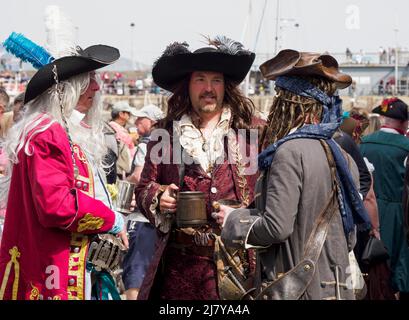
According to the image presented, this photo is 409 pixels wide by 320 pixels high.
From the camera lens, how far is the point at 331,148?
364 centimetres

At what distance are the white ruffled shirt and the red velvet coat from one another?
87 cm

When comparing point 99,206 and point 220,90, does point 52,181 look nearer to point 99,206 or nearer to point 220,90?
point 99,206

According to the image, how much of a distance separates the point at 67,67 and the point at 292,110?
50.1 inches

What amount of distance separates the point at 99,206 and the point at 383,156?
3652 mm

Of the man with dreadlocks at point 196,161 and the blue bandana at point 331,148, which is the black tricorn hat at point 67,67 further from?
the blue bandana at point 331,148

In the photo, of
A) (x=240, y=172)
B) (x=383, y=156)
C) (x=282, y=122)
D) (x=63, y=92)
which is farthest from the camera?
(x=383, y=156)

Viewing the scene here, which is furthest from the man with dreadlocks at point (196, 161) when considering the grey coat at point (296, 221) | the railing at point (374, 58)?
the railing at point (374, 58)

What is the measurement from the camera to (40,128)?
4.16 metres

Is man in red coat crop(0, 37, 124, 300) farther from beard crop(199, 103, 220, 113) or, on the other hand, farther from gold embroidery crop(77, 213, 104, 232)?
beard crop(199, 103, 220, 113)

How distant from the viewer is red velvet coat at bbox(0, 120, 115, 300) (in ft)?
13.3

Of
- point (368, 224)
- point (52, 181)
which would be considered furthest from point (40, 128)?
point (368, 224)

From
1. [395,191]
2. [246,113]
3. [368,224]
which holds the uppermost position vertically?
[246,113]

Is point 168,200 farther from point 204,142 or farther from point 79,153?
point 79,153

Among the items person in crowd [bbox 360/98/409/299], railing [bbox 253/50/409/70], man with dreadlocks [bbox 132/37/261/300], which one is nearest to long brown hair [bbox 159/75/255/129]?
man with dreadlocks [bbox 132/37/261/300]
